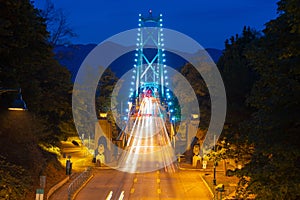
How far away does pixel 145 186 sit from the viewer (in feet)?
90.0

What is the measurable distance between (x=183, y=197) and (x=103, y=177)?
822 centimetres

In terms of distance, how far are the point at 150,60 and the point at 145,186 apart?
10328 centimetres

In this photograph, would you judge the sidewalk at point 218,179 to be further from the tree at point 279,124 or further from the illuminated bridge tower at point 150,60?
the illuminated bridge tower at point 150,60

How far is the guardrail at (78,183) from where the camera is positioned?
22928 mm

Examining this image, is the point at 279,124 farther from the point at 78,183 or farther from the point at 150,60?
the point at 150,60

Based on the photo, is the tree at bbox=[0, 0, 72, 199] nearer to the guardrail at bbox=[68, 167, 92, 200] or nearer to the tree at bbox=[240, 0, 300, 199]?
the guardrail at bbox=[68, 167, 92, 200]

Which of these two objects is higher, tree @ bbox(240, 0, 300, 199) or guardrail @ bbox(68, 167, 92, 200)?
tree @ bbox(240, 0, 300, 199)

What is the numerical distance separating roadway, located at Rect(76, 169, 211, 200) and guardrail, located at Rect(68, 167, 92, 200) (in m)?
0.32

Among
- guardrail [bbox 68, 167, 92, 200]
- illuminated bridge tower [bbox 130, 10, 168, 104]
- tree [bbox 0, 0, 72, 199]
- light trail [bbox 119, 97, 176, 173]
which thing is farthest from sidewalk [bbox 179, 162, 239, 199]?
illuminated bridge tower [bbox 130, 10, 168, 104]

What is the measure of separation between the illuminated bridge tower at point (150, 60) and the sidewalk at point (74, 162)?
221 ft

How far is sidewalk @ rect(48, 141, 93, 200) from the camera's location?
2348cm

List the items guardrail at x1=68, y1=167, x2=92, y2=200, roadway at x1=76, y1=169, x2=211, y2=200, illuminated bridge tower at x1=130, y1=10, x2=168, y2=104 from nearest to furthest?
guardrail at x1=68, y1=167, x2=92, y2=200 < roadway at x1=76, y1=169, x2=211, y2=200 < illuminated bridge tower at x1=130, y1=10, x2=168, y2=104

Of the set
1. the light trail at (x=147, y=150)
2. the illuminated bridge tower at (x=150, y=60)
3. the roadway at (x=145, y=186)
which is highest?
the illuminated bridge tower at (x=150, y=60)

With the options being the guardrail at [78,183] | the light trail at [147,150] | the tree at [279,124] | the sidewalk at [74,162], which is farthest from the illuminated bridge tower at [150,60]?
the tree at [279,124]
